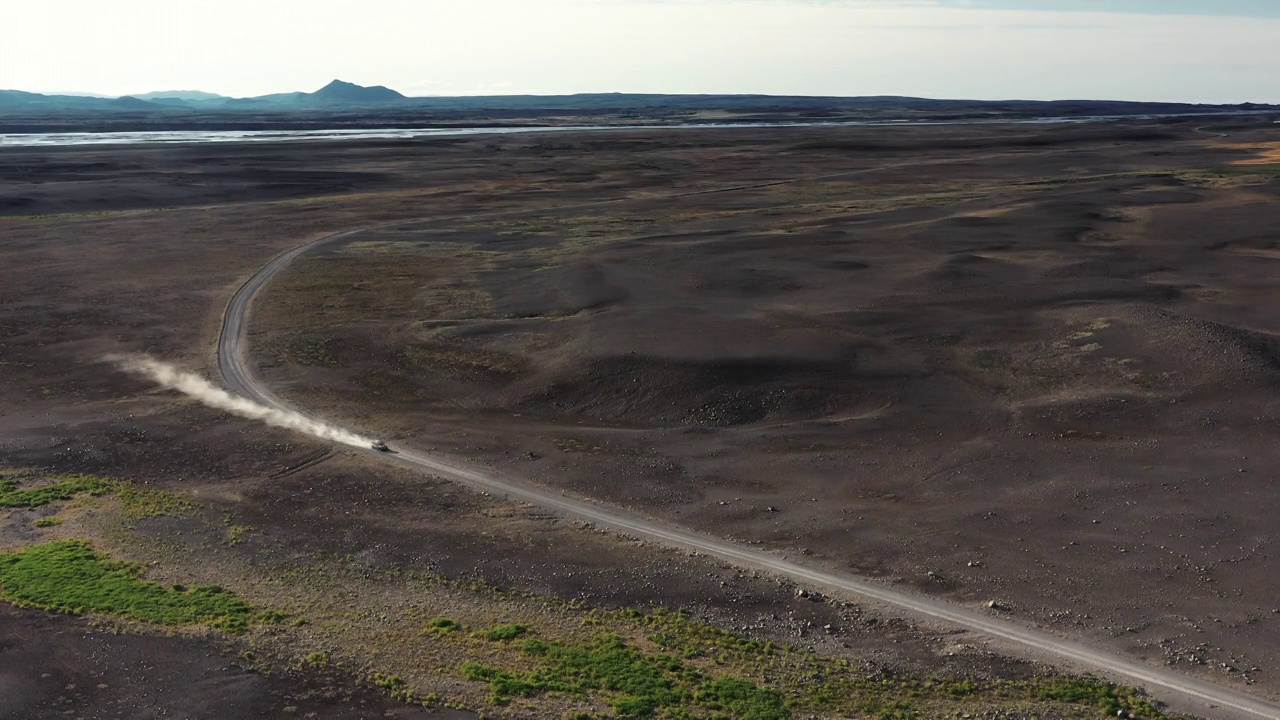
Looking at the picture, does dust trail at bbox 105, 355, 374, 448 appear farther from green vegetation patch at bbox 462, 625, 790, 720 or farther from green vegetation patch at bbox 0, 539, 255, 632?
green vegetation patch at bbox 462, 625, 790, 720

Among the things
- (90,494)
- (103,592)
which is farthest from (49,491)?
(103,592)

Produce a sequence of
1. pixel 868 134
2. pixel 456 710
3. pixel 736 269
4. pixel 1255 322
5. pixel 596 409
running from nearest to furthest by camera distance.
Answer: pixel 456 710, pixel 596 409, pixel 1255 322, pixel 736 269, pixel 868 134

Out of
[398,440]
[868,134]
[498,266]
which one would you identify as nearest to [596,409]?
[398,440]

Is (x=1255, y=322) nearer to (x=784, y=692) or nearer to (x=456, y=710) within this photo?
(x=784, y=692)

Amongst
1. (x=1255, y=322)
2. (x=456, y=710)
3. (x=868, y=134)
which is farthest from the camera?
(x=868, y=134)

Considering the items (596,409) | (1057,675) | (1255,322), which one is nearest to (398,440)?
(596,409)

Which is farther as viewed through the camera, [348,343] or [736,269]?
[736,269]

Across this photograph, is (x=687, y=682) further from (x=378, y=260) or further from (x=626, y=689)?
(x=378, y=260)

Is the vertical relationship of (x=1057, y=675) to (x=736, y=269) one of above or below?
below
